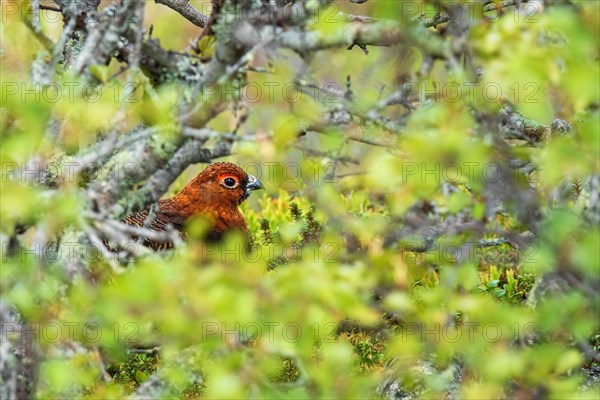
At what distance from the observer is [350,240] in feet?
12.1

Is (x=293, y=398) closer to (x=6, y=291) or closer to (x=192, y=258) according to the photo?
(x=192, y=258)

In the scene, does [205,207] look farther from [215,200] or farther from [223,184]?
[223,184]

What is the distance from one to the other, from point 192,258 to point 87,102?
0.86 metres

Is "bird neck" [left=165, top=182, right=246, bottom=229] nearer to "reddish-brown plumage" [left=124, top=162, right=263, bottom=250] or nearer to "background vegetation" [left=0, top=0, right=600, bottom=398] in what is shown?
"reddish-brown plumage" [left=124, top=162, right=263, bottom=250]

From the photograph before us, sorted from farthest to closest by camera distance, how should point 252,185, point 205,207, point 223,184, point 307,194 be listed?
point 252,185 → point 223,184 → point 205,207 → point 307,194

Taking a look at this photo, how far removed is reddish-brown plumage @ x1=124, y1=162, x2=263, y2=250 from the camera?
7.37 metres

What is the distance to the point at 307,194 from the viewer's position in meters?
3.76

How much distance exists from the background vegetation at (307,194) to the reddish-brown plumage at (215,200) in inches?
111

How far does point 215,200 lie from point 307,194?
3.93 meters

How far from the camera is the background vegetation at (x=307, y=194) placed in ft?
10.2

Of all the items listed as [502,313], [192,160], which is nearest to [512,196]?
[502,313]

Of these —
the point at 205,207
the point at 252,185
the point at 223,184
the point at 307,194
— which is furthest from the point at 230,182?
the point at 307,194

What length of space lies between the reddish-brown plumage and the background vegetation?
2809mm

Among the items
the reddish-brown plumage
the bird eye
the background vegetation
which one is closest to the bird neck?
the reddish-brown plumage
